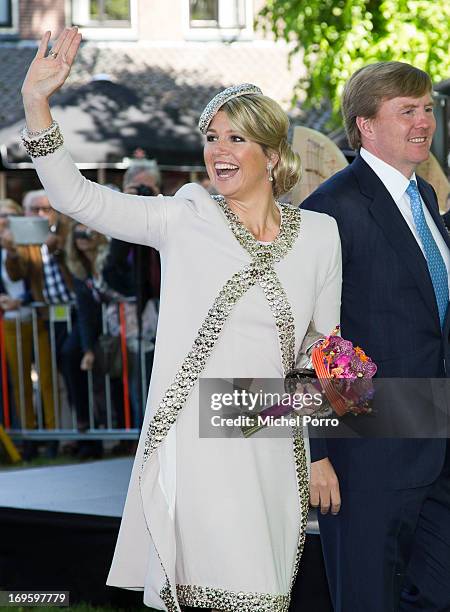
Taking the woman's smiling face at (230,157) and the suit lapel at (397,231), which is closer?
the woman's smiling face at (230,157)

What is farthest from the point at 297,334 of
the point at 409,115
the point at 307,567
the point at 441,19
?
the point at 441,19

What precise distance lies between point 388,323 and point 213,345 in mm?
625

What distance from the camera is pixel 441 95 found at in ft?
21.6

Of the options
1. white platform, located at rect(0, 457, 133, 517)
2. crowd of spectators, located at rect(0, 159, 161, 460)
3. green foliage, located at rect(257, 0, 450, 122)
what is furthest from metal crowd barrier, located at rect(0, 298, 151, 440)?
green foliage, located at rect(257, 0, 450, 122)

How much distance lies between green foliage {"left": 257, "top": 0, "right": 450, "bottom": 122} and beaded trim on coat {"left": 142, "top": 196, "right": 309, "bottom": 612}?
8.99 metres

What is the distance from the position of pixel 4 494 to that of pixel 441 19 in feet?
25.4

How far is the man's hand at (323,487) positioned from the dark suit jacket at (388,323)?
8cm

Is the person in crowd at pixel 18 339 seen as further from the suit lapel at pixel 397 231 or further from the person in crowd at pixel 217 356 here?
A: the person in crowd at pixel 217 356

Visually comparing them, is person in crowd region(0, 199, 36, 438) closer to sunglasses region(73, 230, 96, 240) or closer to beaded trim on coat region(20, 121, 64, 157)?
sunglasses region(73, 230, 96, 240)

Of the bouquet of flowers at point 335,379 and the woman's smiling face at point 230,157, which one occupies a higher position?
the woman's smiling face at point 230,157

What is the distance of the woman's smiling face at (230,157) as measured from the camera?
371 cm

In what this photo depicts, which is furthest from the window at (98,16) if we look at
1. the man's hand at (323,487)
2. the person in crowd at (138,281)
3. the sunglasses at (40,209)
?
the man's hand at (323,487)

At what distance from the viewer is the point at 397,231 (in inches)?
159

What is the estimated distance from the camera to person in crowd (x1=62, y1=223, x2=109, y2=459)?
29.4 ft
